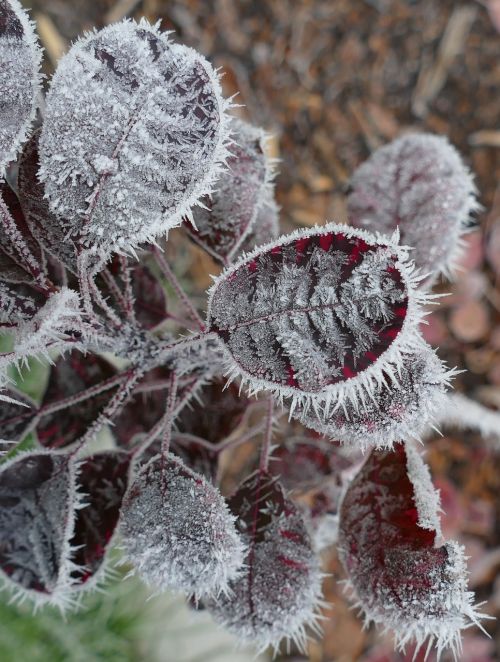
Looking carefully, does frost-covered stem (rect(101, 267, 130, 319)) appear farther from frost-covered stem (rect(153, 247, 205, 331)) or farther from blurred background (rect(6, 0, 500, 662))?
blurred background (rect(6, 0, 500, 662))

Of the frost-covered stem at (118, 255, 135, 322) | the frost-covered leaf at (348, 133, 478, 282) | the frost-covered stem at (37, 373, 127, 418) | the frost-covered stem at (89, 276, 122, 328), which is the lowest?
the frost-covered stem at (37, 373, 127, 418)

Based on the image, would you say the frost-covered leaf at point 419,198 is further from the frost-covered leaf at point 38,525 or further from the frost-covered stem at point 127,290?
the frost-covered leaf at point 38,525

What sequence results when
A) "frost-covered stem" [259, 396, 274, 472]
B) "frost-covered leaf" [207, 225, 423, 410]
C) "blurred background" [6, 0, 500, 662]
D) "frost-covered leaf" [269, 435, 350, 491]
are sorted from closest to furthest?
1. "frost-covered leaf" [207, 225, 423, 410]
2. "frost-covered stem" [259, 396, 274, 472]
3. "frost-covered leaf" [269, 435, 350, 491]
4. "blurred background" [6, 0, 500, 662]

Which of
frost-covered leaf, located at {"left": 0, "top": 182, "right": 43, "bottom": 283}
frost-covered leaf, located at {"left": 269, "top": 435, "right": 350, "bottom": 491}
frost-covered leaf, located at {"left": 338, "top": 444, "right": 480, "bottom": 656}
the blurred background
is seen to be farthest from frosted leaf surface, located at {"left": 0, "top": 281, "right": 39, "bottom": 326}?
the blurred background

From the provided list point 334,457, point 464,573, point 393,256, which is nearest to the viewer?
point 393,256

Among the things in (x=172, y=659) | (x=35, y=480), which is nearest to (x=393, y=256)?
(x=35, y=480)

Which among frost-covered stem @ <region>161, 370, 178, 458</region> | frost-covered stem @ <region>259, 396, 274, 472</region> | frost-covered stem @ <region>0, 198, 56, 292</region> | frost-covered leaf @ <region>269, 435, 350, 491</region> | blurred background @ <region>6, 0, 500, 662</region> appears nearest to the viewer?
frost-covered stem @ <region>0, 198, 56, 292</region>

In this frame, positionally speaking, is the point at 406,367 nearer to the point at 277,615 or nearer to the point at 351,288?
the point at 351,288

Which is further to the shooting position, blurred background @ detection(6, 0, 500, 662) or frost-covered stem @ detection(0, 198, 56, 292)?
blurred background @ detection(6, 0, 500, 662)
